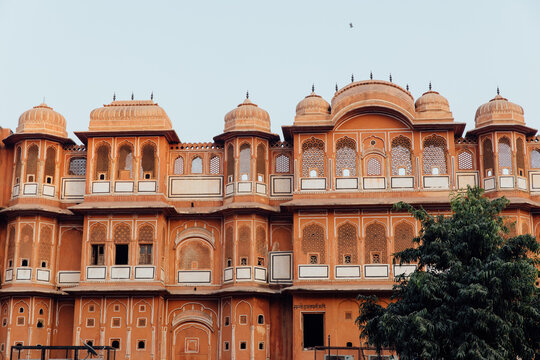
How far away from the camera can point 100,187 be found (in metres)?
28.7

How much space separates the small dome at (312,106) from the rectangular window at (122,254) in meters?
7.49

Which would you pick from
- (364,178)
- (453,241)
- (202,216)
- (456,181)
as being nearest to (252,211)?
(202,216)

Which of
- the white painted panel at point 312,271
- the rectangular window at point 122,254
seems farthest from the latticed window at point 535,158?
the rectangular window at point 122,254

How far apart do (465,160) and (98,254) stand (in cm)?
1296

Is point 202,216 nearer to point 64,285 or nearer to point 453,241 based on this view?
point 64,285

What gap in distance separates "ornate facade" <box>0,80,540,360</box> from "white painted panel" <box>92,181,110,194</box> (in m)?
0.04

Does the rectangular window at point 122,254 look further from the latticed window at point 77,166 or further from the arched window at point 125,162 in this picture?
the latticed window at point 77,166

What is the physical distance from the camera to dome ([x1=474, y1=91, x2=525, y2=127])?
28.5m

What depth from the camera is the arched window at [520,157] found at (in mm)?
28250

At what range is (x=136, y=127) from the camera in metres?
29.2

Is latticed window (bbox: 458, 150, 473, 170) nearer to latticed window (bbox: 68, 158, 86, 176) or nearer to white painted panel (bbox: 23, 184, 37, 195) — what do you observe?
latticed window (bbox: 68, 158, 86, 176)

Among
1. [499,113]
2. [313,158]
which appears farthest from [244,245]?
[499,113]

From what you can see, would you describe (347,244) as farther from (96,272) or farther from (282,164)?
(96,272)

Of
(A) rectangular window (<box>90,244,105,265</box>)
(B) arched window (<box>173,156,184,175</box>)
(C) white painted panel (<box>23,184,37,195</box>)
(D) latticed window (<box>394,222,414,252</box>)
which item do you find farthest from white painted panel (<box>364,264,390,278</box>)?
(C) white painted panel (<box>23,184,37,195</box>)
